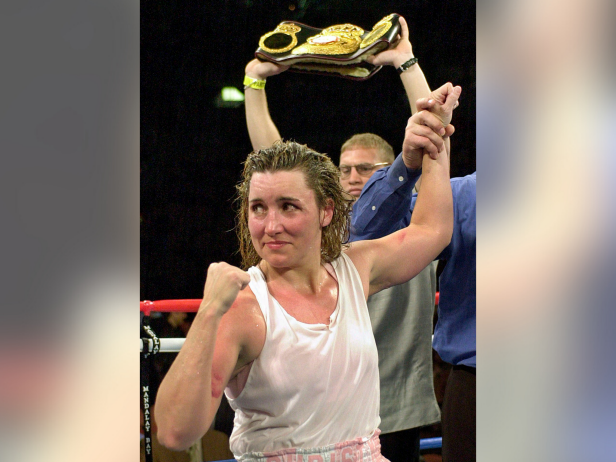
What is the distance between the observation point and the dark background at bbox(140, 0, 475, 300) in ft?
3.62

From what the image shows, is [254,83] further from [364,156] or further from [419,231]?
[419,231]

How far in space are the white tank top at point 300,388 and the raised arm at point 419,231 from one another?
0.18m

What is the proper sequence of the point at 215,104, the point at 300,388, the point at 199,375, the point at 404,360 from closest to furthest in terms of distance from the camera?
the point at 199,375 → the point at 300,388 → the point at 215,104 → the point at 404,360

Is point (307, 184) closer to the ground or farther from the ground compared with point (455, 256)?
farther from the ground

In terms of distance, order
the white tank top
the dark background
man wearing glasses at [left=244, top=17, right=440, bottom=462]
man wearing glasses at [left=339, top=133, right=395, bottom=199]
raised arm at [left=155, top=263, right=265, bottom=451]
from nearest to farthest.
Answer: raised arm at [left=155, top=263, right=265, bottom=451] → the white tank top → the dark background → man wearing glasses at [left=339, top=133, right=395, bottom=199] → man wearing glasses at [left=244, top=17, right=440, bottom=462]

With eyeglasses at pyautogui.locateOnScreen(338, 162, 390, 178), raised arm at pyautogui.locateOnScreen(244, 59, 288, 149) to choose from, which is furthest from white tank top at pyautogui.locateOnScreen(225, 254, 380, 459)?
eyeglasses at pyautogui.locateOnScreen(338, 162, 390, 178)

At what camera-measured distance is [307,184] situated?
3.48 feet

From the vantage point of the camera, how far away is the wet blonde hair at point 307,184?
1.05m

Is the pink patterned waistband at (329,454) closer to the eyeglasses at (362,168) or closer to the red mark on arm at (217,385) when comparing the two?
the red mark on arm at (217,385)

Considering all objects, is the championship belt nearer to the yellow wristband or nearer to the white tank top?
the yellow wristband

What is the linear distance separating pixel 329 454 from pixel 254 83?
26.7 inches

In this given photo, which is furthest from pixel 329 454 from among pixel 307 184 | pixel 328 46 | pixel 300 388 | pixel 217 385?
pixel 328 46

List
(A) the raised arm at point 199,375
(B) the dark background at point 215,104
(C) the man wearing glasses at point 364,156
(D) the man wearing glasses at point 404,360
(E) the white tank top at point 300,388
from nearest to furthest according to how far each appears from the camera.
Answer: (A) the raised arm at point 199,375 < (E) the white tank top at point 300,388 < (B) the dark background at point 215,104 < (C) the man wearing glasses at point 364,156 < (D) the man wearing glasses at point 404,360

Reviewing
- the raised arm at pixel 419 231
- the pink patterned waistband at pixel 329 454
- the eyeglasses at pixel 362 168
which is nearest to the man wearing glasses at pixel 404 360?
the eyeglasses at pixel 362 168
